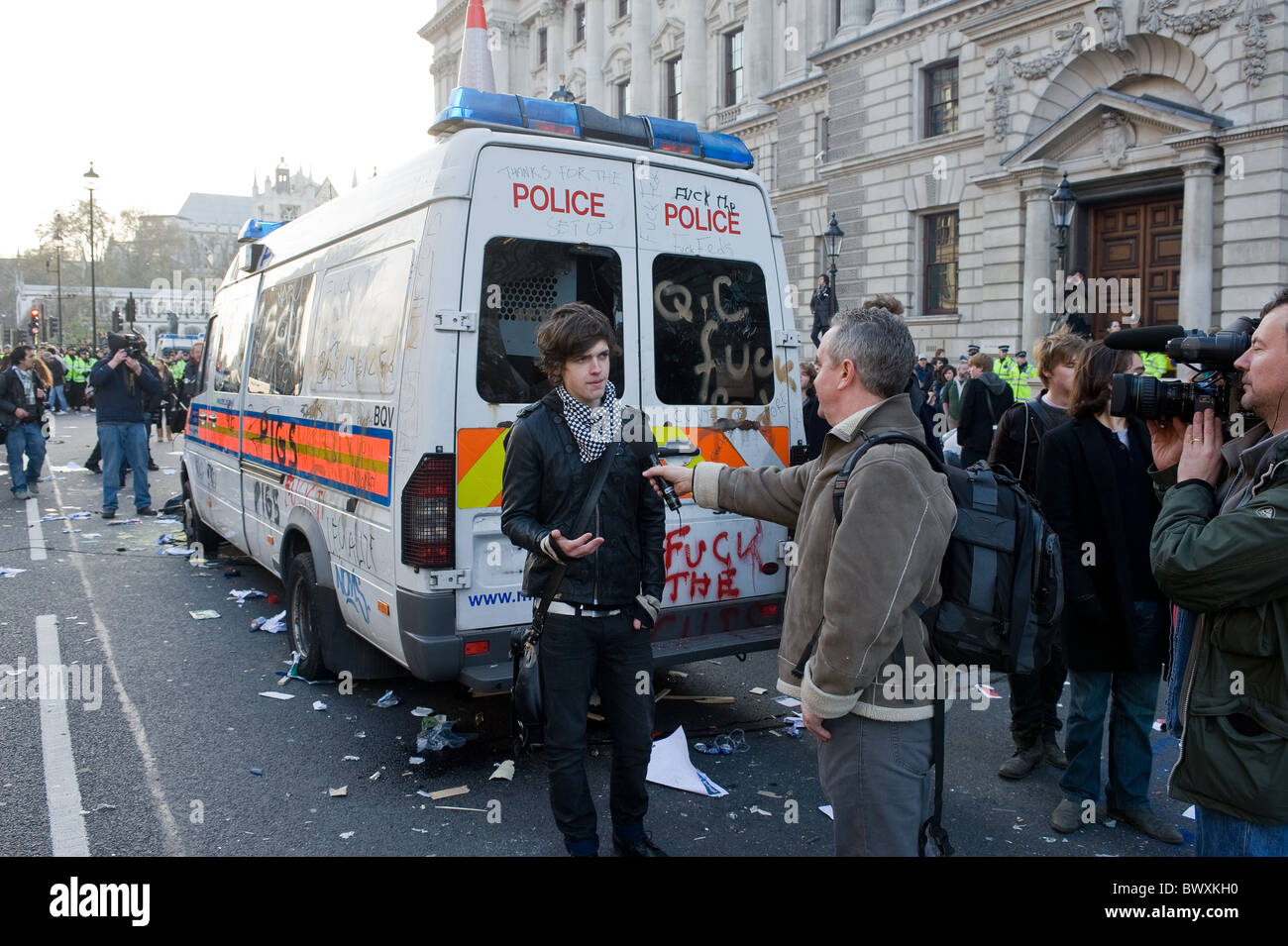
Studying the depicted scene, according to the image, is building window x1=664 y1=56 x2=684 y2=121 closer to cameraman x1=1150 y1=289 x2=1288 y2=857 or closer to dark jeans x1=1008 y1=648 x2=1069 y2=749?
dark jeans x1=1008 y1=648 x2=1069 y2=749

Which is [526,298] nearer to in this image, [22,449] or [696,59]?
[22,449]

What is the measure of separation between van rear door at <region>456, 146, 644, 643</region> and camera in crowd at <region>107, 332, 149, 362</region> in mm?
9043

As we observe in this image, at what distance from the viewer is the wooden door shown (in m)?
21.3

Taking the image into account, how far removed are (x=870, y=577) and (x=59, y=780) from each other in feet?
13.0

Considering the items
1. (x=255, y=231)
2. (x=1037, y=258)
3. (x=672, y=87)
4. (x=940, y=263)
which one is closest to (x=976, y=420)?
(x=255, y=231)

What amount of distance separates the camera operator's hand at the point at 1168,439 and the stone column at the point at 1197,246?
1994cm

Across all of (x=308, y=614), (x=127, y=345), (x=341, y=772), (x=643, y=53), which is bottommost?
(x=341, y=772)

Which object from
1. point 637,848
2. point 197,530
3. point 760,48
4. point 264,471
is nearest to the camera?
point 637,848

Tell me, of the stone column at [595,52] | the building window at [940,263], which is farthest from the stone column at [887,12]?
the stone column at [595,52]

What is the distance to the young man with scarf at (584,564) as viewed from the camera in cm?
346

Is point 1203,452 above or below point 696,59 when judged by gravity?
below

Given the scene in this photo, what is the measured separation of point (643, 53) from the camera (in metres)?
41.3

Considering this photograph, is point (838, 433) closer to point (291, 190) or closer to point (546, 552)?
point (546, 552)

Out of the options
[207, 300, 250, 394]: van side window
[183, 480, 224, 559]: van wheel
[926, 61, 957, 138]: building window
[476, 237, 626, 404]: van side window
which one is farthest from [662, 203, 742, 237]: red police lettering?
[926, 61, 957, 138]: building window
